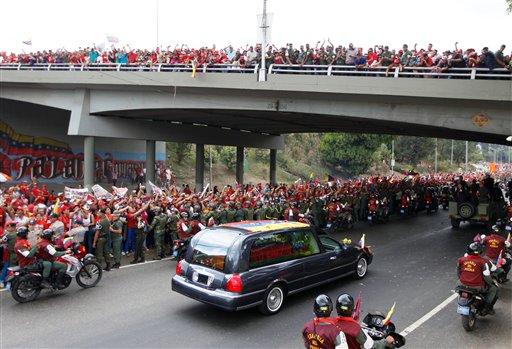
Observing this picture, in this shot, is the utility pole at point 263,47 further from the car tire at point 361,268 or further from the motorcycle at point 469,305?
the motorcycle at point 469,305

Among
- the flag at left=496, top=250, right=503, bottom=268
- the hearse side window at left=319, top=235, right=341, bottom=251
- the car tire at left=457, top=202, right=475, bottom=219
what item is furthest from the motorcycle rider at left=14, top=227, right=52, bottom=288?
the car tire at left=457, top=202, right=475, bottom=219

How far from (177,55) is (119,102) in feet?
13.5

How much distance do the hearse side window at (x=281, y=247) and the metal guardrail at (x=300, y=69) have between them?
915cm

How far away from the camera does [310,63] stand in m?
17.5

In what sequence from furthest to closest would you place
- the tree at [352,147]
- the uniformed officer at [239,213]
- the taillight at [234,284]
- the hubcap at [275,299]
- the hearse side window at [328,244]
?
the tree at [352,147], the uniformed officer at [239,213], the hearse side window at [328,244], the hubcap at [275,299], the taillight at [234,284]

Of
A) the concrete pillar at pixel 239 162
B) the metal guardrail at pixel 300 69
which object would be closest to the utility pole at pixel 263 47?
the metal guardrail at pixel 300 69

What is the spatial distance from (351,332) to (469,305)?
387 cm

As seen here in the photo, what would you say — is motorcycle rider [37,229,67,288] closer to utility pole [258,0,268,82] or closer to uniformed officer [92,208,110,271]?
uniformed officer [92,208,110,271]

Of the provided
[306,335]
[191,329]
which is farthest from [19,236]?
[306,335]

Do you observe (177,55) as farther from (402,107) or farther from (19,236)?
(19,236)

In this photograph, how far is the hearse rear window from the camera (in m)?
7.33

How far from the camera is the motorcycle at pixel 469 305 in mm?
6844

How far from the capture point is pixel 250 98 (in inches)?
752

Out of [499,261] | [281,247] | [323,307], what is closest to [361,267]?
[499,261]
